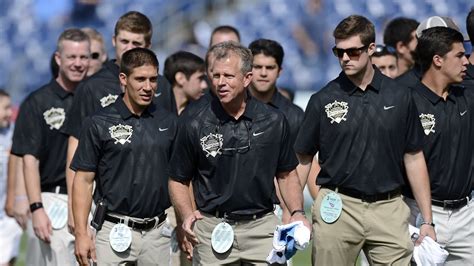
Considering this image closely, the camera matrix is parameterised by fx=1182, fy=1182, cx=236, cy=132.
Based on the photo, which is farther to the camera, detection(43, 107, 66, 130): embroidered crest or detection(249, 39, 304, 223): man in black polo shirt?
detection(43, 107, 66, 130): embroidered crest

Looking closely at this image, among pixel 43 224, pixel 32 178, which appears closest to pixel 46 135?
pixel 32 178

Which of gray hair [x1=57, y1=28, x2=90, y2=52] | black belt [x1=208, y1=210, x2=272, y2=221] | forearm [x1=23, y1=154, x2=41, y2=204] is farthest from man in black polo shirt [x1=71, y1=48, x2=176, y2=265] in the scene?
gray hair [x1=57, y1=28, x2=90, y2=52]

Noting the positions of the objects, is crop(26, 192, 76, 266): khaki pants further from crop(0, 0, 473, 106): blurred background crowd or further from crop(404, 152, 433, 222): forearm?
crop(0, 0, 473, 106): blurred background crowd

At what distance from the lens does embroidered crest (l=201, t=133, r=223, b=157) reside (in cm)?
805

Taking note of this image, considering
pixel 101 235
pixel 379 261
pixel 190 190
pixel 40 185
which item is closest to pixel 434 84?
pixel 379 261

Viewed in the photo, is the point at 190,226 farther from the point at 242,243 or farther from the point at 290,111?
the point at 290,111

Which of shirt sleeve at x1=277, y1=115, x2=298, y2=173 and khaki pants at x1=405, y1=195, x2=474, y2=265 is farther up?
shirt sleeve at x1=277, y1=115, x2=298, y2=173

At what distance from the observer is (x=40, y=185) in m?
10.3

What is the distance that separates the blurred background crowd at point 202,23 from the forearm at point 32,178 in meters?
9.22

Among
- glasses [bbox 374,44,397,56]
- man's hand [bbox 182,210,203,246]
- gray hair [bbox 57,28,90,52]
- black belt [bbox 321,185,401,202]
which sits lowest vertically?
man's hand [bbox 182,210,203,246]

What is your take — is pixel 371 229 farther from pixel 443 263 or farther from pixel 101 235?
pixel 101 235

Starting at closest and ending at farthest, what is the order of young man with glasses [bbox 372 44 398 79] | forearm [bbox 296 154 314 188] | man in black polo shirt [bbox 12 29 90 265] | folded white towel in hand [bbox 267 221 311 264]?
folded white towel in hand [bbox 267 221 311 264], forearm [bbox 296 154 314 188], man in black polo shirt [bbox 12 29 90 265], young man with glasses [bbox 372 44 398 79]

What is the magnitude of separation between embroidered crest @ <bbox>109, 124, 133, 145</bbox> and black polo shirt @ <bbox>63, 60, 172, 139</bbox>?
0.91m

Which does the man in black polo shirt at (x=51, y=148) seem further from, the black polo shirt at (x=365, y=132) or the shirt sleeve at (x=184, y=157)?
the black polo shirt at (x=365, y=132)
